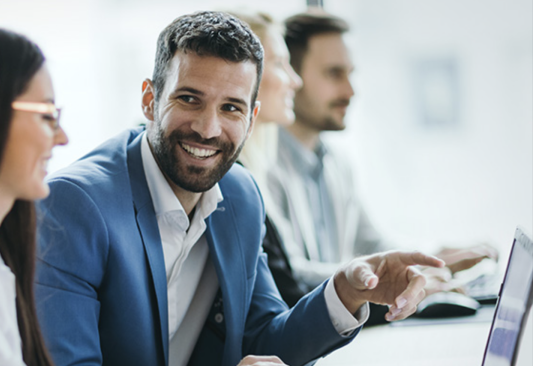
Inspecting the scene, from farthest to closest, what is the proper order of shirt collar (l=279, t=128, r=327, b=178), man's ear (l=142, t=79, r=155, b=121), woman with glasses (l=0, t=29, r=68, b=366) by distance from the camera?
shirt collar (l=279, t=128, r=327, b=178)
man's ear (l=142, t=79, r=155, b=121)
woman with glasses (l=0, t=29, r=68, b=366)

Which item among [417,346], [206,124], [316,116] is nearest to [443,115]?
[316,116]

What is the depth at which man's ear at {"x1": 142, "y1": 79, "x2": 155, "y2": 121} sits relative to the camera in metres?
1.44

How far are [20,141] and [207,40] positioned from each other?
56cm

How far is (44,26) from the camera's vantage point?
10.3ft

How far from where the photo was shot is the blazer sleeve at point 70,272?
112 cm

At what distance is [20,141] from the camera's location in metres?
0.84

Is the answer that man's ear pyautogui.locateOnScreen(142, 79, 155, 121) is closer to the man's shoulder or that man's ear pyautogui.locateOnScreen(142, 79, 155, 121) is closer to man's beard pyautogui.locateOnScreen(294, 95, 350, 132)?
the man's shoulder

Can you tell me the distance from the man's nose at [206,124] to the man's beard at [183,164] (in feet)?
0.05

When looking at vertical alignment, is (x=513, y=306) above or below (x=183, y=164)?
below

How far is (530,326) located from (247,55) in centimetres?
70

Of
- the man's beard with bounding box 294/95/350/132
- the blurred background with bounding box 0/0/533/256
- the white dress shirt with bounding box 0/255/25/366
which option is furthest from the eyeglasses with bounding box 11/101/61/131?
the blurred background with bounding box 0/0/533/256

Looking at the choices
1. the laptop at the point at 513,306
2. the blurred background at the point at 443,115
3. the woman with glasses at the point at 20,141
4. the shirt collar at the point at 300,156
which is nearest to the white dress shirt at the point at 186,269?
the laptop at the point at 513,306

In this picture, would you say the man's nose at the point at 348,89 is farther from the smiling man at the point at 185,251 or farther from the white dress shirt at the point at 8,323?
the white dress shirt at the point at 8,323

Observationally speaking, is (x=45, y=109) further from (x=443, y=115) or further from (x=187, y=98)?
(x=443, y=115)
